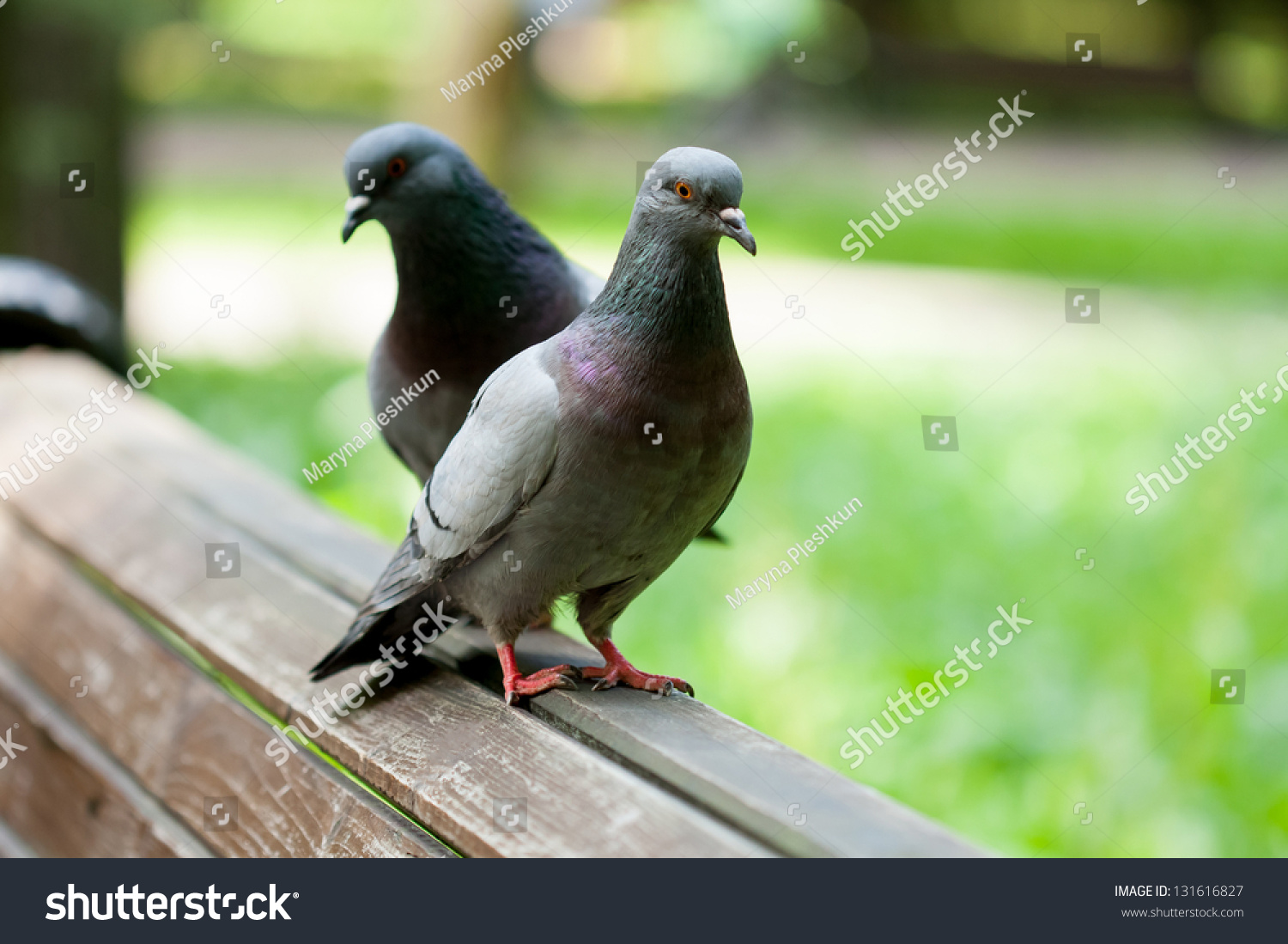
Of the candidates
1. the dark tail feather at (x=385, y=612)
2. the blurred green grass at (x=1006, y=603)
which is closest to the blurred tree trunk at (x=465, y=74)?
the blurred green grass at (x=1006, y=603)

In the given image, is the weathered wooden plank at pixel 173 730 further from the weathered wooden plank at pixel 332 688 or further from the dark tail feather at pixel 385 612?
the dark tail feather at pixel 385 612

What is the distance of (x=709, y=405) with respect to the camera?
1615mm

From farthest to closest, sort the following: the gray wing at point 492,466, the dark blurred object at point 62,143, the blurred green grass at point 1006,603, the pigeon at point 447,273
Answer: the dark blurred object at point 62,143 → the blurred green grass at point 1006,603 → the pigeon at point 447,273 → the gray wing at point 492,466

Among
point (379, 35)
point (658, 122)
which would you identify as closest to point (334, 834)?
point (658, 122)

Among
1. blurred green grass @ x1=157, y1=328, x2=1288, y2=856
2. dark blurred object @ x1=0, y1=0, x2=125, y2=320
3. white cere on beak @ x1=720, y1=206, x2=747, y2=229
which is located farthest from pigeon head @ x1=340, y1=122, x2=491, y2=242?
dark blurred object @ x1=0, y1=0, x2=125, y2=320

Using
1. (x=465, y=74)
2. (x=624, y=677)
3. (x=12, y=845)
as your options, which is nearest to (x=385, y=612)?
(x=624, y=677)

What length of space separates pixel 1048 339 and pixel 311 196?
235 inches

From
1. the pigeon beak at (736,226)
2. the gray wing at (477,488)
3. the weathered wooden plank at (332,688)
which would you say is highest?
the pigeon beak at (736,226)

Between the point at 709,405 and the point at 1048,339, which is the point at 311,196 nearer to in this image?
the point at 1048,339

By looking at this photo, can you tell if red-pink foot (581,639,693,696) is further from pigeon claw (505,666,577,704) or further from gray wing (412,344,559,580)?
gray wing (412,344,559,580)

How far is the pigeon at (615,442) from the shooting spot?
1583 mm

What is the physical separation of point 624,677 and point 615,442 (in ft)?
1.39

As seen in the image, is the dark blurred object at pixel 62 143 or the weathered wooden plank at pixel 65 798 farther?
the dark blurred object at pixel 62 143

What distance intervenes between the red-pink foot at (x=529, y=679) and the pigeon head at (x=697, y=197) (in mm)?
678
